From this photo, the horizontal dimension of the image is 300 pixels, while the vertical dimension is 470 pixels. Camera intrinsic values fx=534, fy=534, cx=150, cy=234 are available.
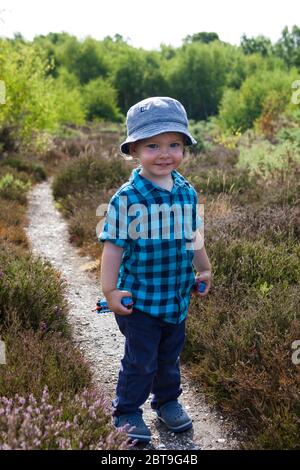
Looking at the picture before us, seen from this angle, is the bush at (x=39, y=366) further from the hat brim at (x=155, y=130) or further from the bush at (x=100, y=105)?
the bush at (x=100, y=105)

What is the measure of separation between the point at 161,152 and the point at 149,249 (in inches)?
20.3

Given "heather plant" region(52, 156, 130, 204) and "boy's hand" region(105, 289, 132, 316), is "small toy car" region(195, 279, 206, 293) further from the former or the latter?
"heather plant" region(52, 156, 130, 204)

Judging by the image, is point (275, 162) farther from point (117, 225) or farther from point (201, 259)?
point (117, 225)

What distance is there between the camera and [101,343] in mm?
4652

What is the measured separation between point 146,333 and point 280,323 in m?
1.25

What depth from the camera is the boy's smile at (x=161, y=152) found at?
9.09 feet

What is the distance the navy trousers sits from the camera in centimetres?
293

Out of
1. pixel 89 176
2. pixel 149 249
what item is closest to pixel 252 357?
pixel 149 249

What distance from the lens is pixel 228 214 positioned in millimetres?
6863

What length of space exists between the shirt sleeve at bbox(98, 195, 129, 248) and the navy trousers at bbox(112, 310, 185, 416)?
0.42m

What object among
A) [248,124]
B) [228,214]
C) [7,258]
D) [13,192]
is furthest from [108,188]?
[248,124]

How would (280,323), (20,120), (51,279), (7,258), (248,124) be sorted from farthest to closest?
(248,124) < (20,120) < (7,258) < (51,279) < (280,323)

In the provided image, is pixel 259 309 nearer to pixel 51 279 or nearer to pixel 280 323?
pixel 280 323

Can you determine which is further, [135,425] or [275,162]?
[275,162]
